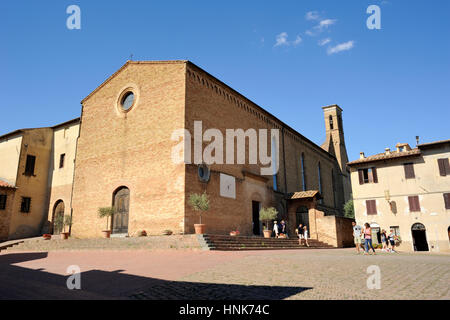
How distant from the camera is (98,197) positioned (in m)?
19.7

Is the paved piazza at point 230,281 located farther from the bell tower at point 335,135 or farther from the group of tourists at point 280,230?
the bell tower at point 335,135

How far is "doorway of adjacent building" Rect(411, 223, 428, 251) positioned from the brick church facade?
182 inches

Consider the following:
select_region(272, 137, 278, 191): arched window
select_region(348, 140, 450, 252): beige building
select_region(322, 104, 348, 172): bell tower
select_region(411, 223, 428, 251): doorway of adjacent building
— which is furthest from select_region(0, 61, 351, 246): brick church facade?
select_region(322, 104, 348, 172): bell tower

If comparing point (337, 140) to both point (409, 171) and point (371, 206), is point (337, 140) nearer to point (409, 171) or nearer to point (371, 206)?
point (409, 171)

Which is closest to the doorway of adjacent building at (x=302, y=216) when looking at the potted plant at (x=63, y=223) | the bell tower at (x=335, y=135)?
the bell tower at (x=335, y=135)

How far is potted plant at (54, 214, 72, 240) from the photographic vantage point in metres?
19.0

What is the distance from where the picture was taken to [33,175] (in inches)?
939

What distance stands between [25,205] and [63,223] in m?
4.97

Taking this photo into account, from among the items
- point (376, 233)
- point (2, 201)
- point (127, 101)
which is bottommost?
point (376, 233)

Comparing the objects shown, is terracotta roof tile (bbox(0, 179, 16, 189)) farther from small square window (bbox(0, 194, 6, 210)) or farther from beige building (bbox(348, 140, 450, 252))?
beige building (bbox(348, 140, 450, 252))

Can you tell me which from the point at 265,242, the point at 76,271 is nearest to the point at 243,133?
the point at 265,242

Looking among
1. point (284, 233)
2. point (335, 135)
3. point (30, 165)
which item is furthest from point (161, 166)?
point (335, 135)

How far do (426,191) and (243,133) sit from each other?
44.5ft
